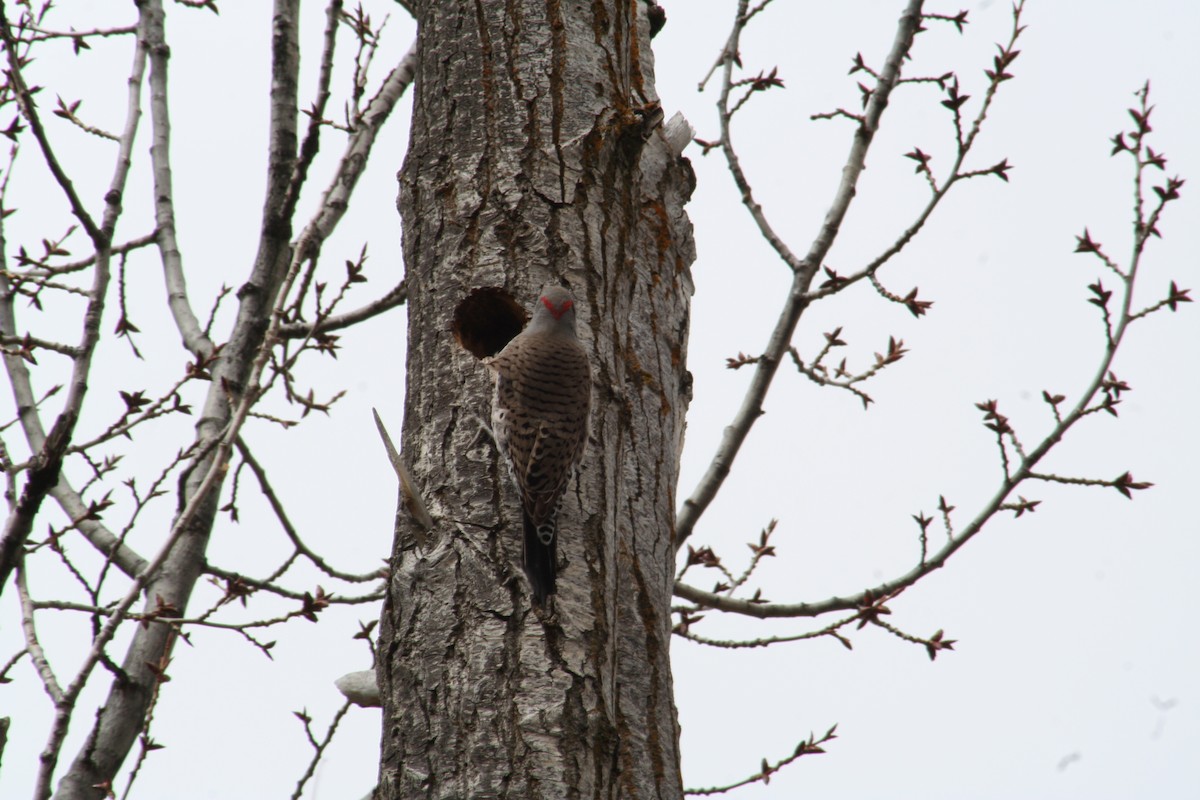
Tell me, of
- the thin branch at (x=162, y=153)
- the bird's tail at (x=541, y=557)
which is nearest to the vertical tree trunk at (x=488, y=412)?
the bird's tail at (x=541, y=557)

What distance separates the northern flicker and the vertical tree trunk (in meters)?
0.04

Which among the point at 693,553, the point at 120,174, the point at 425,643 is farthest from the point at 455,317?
the point at 693,553

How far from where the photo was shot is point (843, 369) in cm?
495

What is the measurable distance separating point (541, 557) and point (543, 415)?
60cm

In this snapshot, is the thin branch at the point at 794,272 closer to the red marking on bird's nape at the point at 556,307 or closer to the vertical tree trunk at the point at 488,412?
the vertical tree trunk at the point at 488,412

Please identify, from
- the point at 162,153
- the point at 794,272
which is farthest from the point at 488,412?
the point at 162,153

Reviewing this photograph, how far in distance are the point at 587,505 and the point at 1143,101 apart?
3194 millimetres

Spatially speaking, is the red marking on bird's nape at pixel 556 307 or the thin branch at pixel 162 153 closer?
the red marking on bird's nape at pixel 556 307

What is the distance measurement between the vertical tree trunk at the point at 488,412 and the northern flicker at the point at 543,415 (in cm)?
4

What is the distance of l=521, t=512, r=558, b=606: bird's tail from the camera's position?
2.59 meters

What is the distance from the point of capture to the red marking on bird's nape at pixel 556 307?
303cm

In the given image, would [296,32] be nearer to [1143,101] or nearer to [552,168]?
[552,168]

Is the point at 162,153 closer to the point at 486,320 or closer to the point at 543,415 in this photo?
the point at 486,320

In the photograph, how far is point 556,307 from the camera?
10.0ft
